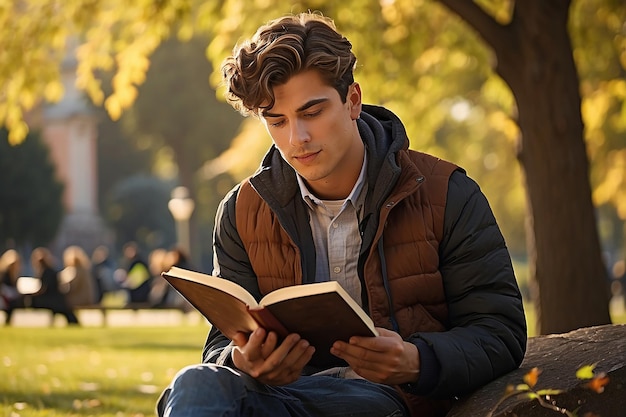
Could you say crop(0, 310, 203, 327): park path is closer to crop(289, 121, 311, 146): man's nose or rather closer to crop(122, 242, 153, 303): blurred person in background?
crop(122, 242, 153, 303): blurred person in background

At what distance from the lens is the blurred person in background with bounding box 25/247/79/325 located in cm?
2255

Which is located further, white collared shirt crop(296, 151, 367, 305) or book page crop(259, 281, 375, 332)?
white collared shirt crop(296, 151, 367, 305)

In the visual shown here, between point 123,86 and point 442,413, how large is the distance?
26.4 ft

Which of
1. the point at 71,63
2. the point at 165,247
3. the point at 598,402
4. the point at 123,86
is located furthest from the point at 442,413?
the point at 165,247

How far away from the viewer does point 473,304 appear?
160 inches

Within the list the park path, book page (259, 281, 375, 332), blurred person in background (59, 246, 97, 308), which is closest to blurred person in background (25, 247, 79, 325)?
blurred person in background (59, 246, 97, 308)

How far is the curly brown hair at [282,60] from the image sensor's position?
13.3 ft

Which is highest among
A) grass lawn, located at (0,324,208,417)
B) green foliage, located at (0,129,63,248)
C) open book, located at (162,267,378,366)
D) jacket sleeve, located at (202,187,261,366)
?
green foliage, located at (0,129,63,248)

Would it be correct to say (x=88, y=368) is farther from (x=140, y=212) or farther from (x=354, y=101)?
(x=140, y=212)

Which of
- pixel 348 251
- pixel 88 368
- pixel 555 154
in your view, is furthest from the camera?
pixel 88 368

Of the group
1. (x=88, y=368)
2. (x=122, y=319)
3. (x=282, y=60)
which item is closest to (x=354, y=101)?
(x=282, y=60)

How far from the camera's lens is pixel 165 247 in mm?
72938

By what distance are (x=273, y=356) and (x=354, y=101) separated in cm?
101

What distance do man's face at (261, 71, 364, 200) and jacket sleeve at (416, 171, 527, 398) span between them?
0.40 metres
